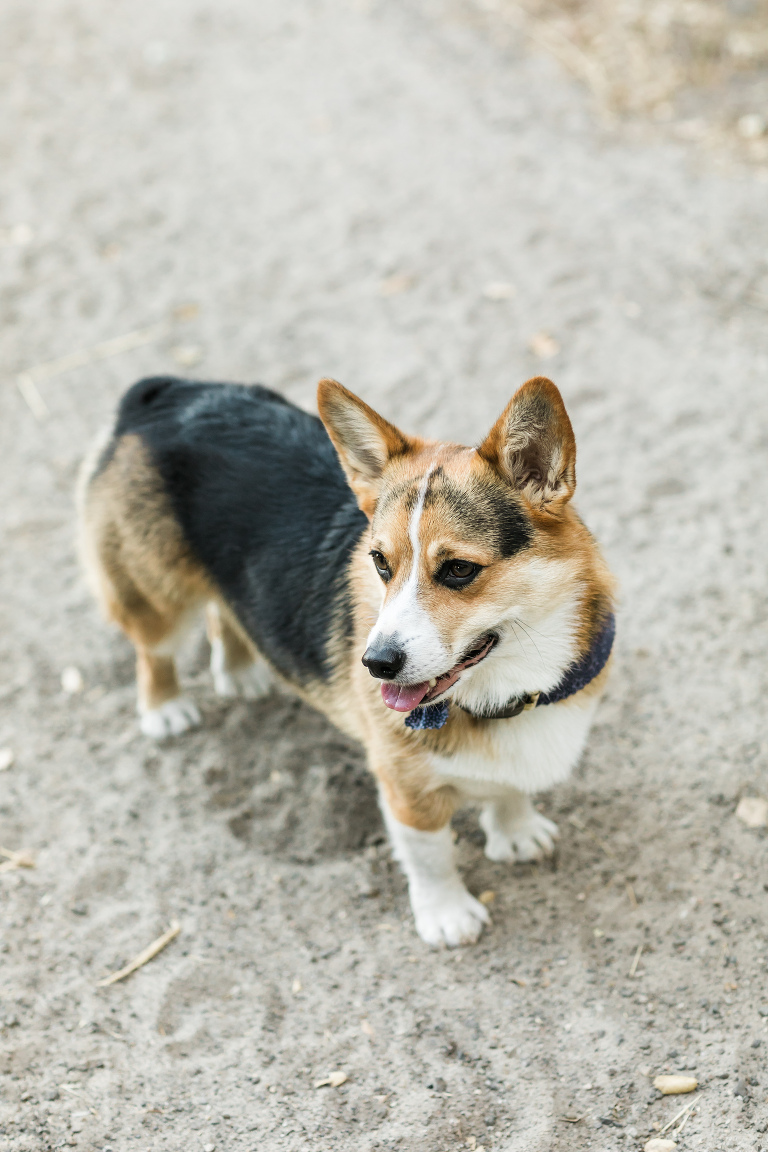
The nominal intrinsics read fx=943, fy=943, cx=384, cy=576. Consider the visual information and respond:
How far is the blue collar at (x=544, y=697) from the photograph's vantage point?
2.59 m

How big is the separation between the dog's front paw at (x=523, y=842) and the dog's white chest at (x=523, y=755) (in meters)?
0.53

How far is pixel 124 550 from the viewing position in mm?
3449

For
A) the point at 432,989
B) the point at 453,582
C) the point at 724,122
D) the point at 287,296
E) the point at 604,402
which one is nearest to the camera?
the point at 453,582

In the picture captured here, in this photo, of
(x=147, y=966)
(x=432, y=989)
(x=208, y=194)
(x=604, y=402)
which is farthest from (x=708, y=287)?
(x=147, y=966)

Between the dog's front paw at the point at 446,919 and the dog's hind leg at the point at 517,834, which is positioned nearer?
the dog's front paw at the point at 446,919

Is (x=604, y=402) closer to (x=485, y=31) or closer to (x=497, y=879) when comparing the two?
(x=497, y=879)

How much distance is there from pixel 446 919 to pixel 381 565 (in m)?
1.30

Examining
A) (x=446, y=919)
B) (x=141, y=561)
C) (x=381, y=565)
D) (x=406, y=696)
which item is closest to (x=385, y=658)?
(x=406, y=696)

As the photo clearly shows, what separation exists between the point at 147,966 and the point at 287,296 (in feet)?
13.7

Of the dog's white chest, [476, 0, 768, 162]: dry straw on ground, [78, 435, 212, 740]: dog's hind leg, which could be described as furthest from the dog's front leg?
[476, 0, 768, 162]: dry straw on ground

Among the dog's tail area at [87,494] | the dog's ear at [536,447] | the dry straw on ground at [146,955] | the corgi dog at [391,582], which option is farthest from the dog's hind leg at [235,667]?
the dog's ear at [536,447]

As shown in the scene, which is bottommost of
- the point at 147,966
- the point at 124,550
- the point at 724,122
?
the point at 147,966

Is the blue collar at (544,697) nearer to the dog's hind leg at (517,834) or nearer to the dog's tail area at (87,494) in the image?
the dog's hind leg at (517,834)

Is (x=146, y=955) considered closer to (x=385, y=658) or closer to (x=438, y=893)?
(x=438, y=893)
